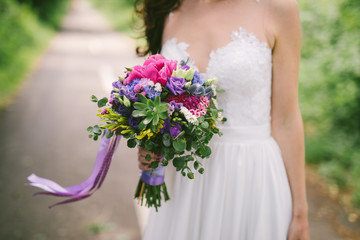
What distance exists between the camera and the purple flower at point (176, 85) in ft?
4.61

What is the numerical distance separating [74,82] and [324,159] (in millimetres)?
7535

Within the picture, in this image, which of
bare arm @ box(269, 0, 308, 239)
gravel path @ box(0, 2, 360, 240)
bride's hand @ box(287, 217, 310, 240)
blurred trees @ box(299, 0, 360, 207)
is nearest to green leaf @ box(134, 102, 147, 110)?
bare arm @ box(269, 0, 308, 239)

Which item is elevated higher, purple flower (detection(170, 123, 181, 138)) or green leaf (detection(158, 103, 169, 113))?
green leaf (detection(158, 103, 169, 113))

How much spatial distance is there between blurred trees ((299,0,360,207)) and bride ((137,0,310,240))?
8.62 ft

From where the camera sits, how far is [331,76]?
4.52 metres

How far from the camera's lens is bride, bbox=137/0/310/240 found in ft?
5.46

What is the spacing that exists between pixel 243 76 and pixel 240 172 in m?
0.52

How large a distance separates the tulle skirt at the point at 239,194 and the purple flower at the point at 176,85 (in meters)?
0.48

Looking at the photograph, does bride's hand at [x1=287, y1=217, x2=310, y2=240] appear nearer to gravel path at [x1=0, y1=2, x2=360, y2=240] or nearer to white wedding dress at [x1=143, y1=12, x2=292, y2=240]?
white wedding dress at [x1=143, y1=12, x2=292, y2=240]

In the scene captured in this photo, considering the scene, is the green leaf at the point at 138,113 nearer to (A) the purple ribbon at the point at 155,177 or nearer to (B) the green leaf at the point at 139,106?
(B) the green leaf at the point at 139,106

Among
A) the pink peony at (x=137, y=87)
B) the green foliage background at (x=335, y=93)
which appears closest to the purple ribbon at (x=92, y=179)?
the pink peony at (x=137, y=87)

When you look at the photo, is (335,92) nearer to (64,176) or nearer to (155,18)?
(155,18)

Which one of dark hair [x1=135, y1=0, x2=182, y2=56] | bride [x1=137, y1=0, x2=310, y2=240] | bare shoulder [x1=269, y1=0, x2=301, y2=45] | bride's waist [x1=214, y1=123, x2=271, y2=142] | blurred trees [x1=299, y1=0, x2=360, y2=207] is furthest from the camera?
blurred trees [x1=299, y1=0, x2=360, y2=207]

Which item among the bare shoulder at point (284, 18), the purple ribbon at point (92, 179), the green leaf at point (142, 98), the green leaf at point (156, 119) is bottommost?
the purple ribbon at point (92, 179)
